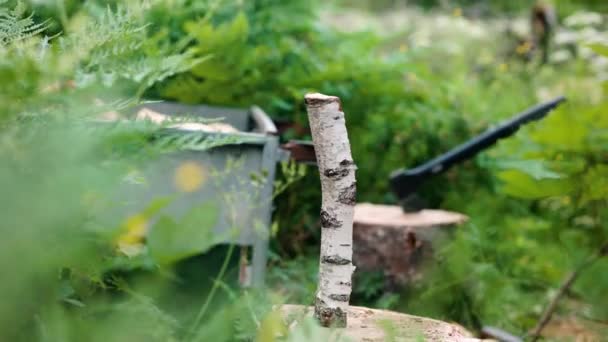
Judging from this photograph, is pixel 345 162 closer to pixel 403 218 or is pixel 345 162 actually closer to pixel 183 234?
pixel 183 234

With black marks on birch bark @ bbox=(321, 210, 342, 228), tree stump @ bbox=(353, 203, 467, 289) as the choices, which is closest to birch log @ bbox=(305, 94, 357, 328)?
black marks on birch bark @ bbox=(321, 210, 342, 228)

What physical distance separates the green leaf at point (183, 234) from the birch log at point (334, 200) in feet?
1.59

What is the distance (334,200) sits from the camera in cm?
131

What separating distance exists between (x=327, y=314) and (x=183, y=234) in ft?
1.77

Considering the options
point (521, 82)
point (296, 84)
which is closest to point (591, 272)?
point (296, 84)

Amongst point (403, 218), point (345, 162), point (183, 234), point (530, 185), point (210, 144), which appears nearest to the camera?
point (183, 234)

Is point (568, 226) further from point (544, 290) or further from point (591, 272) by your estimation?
point (544, 290)

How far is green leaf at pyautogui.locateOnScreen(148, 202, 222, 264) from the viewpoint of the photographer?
2.71 feet

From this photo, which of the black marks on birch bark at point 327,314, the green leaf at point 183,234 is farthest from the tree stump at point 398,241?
the green leaf at point 183,234

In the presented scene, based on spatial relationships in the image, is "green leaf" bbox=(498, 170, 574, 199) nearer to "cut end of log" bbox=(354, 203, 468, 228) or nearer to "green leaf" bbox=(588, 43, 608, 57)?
"green leaf" bbox=(588, 43, 608, 57)

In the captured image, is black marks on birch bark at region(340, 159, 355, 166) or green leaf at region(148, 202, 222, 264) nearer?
green leaf at region(148, 202, 222, 264)

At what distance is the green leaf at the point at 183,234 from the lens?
82 centimetres

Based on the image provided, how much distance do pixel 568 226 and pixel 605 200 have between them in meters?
0.25

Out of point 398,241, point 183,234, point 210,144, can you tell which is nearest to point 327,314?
point 210,144
